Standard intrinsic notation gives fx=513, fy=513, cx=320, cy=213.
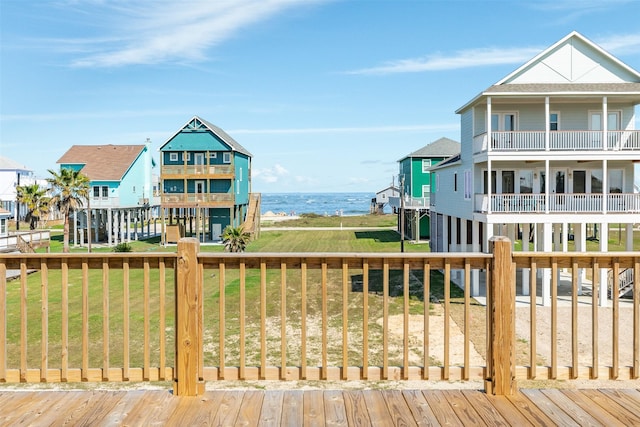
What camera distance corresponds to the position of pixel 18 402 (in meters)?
4.05

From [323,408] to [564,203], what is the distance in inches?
692

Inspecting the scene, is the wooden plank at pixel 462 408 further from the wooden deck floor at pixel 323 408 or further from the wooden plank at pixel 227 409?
the wooden plank at pixel 227 409

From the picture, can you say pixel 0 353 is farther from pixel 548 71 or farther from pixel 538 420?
pixel 548 71

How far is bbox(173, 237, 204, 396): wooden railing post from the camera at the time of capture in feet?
13.6

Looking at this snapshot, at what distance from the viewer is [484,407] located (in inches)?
155

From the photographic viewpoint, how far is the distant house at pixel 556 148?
18.2 m

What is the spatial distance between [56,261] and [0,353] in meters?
0.89

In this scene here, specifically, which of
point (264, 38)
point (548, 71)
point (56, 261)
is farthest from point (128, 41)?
point (56, 261)

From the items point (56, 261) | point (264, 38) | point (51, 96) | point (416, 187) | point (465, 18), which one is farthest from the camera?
point (416, 187)

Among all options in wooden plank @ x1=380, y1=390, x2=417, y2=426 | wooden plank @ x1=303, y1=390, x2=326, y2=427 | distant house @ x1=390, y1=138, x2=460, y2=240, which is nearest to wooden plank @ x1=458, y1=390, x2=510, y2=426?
wooden plank @ x1=380, y1=390, x2=417, y2=426

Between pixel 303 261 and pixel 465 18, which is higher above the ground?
pixel 465 18

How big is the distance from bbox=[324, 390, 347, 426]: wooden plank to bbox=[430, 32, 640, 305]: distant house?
48.1 feet

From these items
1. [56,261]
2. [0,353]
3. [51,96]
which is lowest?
[0,353]

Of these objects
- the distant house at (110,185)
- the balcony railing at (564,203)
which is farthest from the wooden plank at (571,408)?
the distant house at (110,185)
